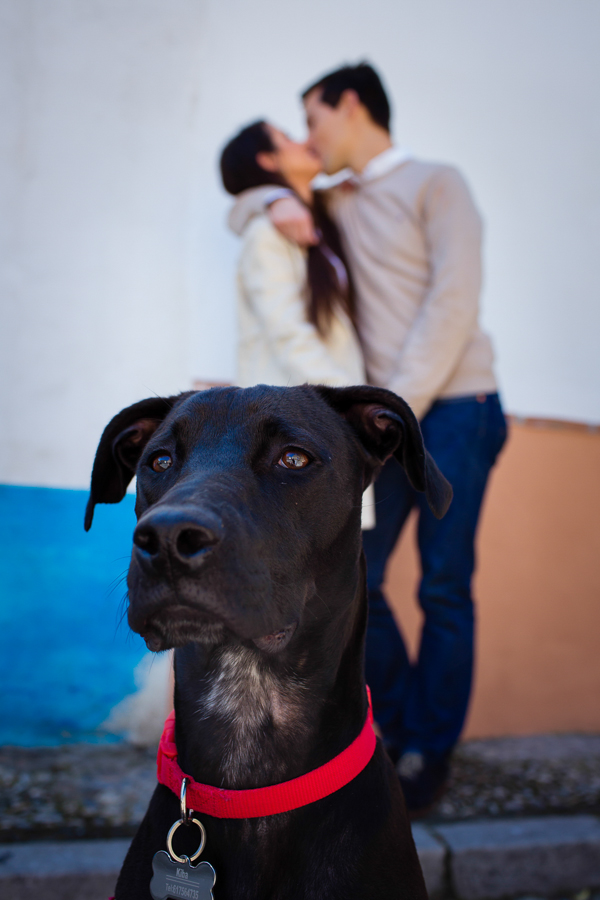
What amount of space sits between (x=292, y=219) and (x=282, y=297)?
13.0 inches

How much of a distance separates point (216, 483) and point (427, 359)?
151 centimetres

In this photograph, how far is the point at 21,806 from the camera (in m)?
2.59

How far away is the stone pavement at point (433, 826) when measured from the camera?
2211mm

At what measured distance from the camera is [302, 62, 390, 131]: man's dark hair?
9.76 feet

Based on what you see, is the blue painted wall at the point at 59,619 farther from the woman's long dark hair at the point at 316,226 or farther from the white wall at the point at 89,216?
the woman's long dark hair at the point at 316,226

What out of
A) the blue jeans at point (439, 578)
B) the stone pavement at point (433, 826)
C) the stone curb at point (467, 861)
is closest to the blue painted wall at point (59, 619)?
the stone pavement at point (433, 826)

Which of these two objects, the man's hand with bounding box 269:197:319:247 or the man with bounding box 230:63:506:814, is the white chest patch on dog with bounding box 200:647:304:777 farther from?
the man's hand with bounding box 269:197:319:247

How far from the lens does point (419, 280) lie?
114 inches

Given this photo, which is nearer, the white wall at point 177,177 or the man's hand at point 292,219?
the man's hand at point 292,219

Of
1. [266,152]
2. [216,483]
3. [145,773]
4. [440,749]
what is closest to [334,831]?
[216,483]

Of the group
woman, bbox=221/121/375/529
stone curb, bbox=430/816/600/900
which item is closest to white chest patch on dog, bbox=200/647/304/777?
woman, bbox=221/121/375/529

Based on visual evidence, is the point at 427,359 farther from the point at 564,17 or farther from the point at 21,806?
the point at 564,17

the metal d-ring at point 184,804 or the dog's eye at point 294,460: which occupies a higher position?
the dog's eye at point 294,460

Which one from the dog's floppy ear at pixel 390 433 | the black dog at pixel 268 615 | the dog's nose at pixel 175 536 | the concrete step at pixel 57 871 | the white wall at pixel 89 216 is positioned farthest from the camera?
the white wall at pixel 89 216
